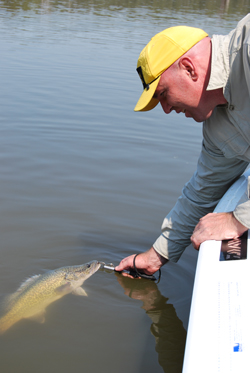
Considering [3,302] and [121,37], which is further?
[121,37]

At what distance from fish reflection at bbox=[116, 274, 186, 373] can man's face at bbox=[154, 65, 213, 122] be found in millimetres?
1886

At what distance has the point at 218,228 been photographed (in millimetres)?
3119

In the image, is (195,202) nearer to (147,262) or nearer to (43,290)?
(147,262)

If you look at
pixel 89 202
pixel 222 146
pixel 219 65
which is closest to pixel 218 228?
pixel 222 146

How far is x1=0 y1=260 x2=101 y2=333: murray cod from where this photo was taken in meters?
3.98

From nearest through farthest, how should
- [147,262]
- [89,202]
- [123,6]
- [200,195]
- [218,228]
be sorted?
1. [218,228]
2. [200,195]
3. [147,262]
4. [89,202]
5. [123,6]

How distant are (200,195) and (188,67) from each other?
Result: 1279 millimetres

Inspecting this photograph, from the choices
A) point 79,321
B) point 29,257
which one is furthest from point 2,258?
point 79,321

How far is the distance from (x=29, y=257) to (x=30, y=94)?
6.41 meters

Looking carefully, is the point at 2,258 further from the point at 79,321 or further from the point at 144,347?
the point at 144,347

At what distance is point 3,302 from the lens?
4.04 metres

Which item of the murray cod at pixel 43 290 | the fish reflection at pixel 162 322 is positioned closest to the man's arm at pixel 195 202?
the fish reflection at pixel 162 322

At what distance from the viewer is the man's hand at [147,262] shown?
13.5ft

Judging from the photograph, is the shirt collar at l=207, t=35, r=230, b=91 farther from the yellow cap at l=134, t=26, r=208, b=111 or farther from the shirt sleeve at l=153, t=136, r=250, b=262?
the shirt sleeve at l=153, t=136, r=250, b=262
